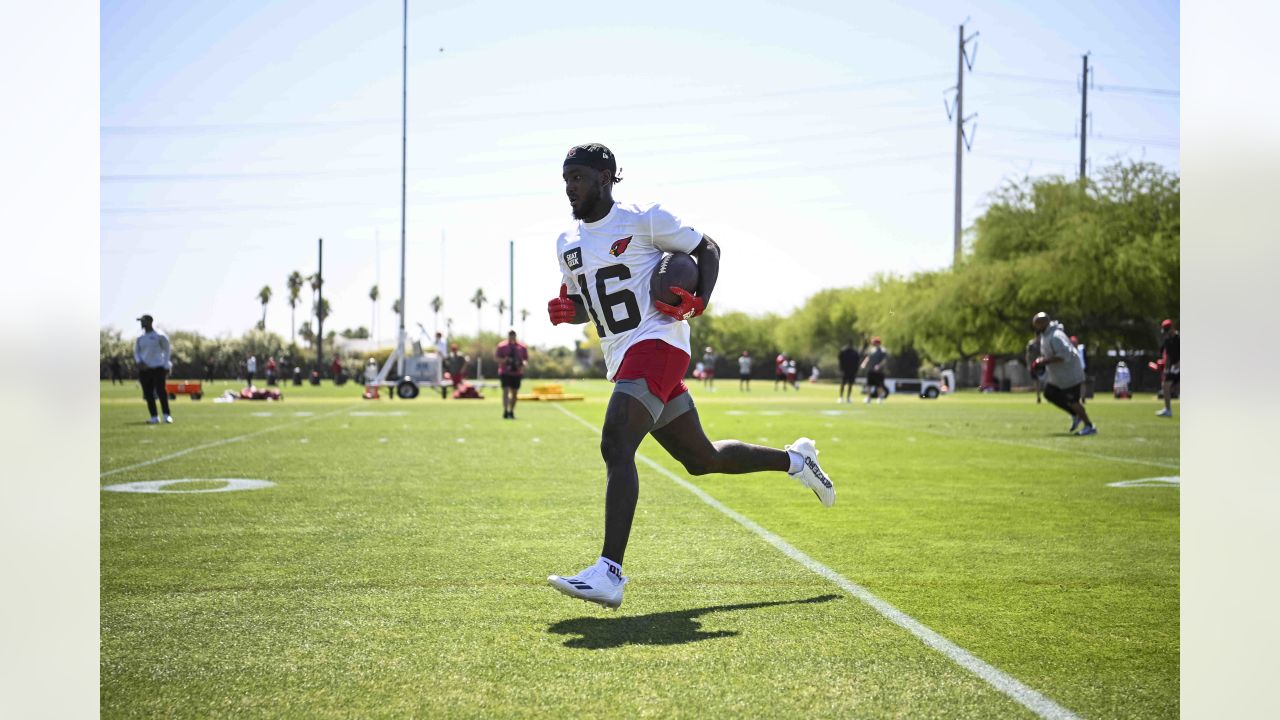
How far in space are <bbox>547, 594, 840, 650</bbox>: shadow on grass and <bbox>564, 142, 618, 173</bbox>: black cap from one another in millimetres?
2125

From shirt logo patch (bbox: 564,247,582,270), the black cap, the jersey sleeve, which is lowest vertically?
shirt logo patch (bbox: 564,247,582,270)

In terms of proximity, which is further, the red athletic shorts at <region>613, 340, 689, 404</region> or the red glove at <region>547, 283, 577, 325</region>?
the red glove at <region>547, 283, 577, 325</region>

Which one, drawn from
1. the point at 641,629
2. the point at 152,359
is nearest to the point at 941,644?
the point at 641,629

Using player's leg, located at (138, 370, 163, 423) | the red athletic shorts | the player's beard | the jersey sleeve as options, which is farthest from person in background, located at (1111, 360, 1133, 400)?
the player's beard

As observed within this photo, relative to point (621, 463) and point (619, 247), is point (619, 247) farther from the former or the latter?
point (621, 463)

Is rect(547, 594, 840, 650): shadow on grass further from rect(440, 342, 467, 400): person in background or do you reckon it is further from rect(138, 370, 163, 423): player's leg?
rect(440, 342, 467, 400): person in background

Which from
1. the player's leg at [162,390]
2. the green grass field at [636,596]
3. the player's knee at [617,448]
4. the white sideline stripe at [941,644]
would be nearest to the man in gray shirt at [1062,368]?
the green grass field at [636,596]

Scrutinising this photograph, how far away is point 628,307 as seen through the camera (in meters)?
5.26

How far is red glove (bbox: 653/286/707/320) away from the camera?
16.3ft

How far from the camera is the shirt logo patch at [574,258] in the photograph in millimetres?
5348

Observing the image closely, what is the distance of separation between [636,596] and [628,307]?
1.36 m

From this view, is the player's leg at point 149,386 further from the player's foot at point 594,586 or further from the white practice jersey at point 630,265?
the player's foot at point 594,586
